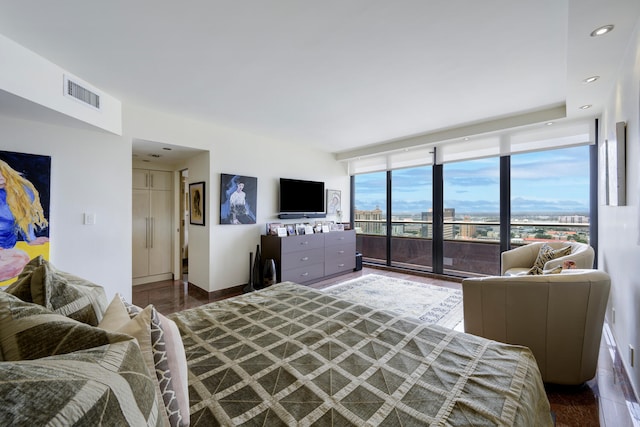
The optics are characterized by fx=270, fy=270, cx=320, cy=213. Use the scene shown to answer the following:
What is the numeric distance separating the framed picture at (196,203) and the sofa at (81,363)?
3.01 meters

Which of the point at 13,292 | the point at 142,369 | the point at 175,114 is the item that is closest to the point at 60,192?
the point at 175,114

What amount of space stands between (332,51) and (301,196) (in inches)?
124

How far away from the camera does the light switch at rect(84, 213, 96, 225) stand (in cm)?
289

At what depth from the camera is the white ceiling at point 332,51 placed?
1.73 m

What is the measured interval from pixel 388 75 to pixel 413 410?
260cm

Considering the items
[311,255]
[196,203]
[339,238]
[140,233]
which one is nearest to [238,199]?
[196,203]

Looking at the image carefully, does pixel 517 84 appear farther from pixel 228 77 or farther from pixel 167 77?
pixel 167 77

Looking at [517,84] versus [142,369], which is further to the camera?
[517,84]

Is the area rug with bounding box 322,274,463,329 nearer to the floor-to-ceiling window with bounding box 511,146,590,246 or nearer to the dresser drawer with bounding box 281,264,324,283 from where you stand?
the dresser drawer with bounding box 281,264,324,283

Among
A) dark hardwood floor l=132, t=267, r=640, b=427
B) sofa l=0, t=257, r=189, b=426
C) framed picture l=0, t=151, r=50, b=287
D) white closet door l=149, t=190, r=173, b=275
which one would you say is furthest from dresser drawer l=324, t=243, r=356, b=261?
sofa l=0, t=257, r=189, b=426

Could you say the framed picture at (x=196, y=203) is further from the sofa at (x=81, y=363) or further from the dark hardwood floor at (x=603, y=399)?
the dark hardwood floor at (x=603, y=399)

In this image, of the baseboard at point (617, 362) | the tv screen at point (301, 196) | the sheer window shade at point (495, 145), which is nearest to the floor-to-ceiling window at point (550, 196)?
the sheer window shade at point (495, 145)

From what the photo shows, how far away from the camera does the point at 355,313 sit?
1.78 m

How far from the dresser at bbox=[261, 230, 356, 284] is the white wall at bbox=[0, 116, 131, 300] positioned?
1.93 meters
